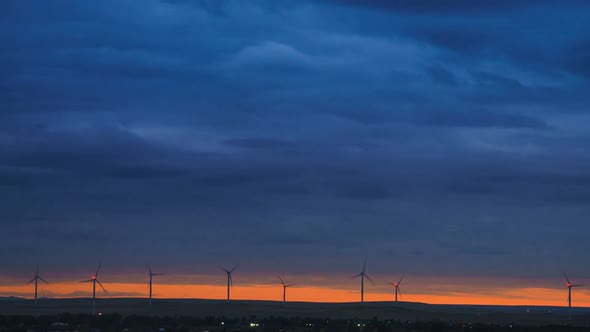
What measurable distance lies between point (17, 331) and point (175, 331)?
2954cm

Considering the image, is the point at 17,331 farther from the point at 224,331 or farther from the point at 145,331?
the point at 224,331

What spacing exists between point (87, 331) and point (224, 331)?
27189 millimetres

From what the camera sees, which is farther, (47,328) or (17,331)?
(47,328)

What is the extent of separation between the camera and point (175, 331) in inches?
7279

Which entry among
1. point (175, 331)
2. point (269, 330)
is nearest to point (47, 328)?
point (175, 331)

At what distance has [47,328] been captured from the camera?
197m

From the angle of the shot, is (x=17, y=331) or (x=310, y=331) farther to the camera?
(x=310, y=331)

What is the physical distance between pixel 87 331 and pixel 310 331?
4491 cm

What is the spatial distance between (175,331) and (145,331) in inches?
336

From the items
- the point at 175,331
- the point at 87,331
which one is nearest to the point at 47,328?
the point at 87,331

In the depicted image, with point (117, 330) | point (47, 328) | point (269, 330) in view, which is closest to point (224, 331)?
point (269, 330)

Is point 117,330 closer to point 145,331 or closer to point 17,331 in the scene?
point 145,331

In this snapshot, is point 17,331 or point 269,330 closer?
point 17,331

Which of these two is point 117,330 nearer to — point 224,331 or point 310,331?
point 224,331
